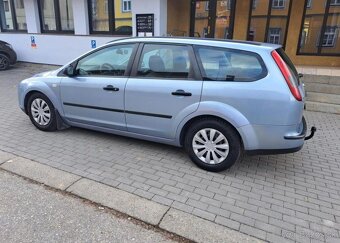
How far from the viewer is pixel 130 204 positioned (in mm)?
2816

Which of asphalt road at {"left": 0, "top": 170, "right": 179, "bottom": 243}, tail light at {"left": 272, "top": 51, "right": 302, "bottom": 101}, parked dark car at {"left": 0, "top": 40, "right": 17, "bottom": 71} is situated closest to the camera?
asphalt road at {"left": 0, "top": 170, "right": 179, "bottom": 243}

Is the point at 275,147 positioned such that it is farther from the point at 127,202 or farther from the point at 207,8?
the point at 207,8

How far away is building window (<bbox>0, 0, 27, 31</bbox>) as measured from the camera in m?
12.2

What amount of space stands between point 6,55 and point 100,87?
30.7ft

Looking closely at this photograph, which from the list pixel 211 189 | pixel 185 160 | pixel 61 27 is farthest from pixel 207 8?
pixel 211 189

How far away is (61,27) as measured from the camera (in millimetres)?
11070

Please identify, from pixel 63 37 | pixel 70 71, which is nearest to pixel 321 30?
pixel 70 71

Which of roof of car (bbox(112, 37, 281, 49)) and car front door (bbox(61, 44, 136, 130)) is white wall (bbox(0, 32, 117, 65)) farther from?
roof of car (bbox(112, 37, 281, 49))

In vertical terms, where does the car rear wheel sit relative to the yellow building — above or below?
below

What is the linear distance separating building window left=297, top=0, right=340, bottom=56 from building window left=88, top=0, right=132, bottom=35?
5.66 metres

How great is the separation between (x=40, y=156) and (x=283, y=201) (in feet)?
10.1

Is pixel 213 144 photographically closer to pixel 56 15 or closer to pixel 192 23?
pixel 192 23

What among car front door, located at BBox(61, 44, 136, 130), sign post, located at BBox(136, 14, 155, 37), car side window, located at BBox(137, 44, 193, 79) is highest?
sign post, located at BBox(136, 14, 155, 37)

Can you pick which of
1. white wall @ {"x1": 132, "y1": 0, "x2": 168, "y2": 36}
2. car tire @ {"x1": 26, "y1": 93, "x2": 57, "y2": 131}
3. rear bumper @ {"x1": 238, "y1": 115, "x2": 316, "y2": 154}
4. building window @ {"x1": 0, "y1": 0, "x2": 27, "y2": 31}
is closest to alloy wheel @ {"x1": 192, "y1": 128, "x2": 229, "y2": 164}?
rear bumper @ {"x1": 238, "y1": 115, "x2": 316, "y2": 154}
